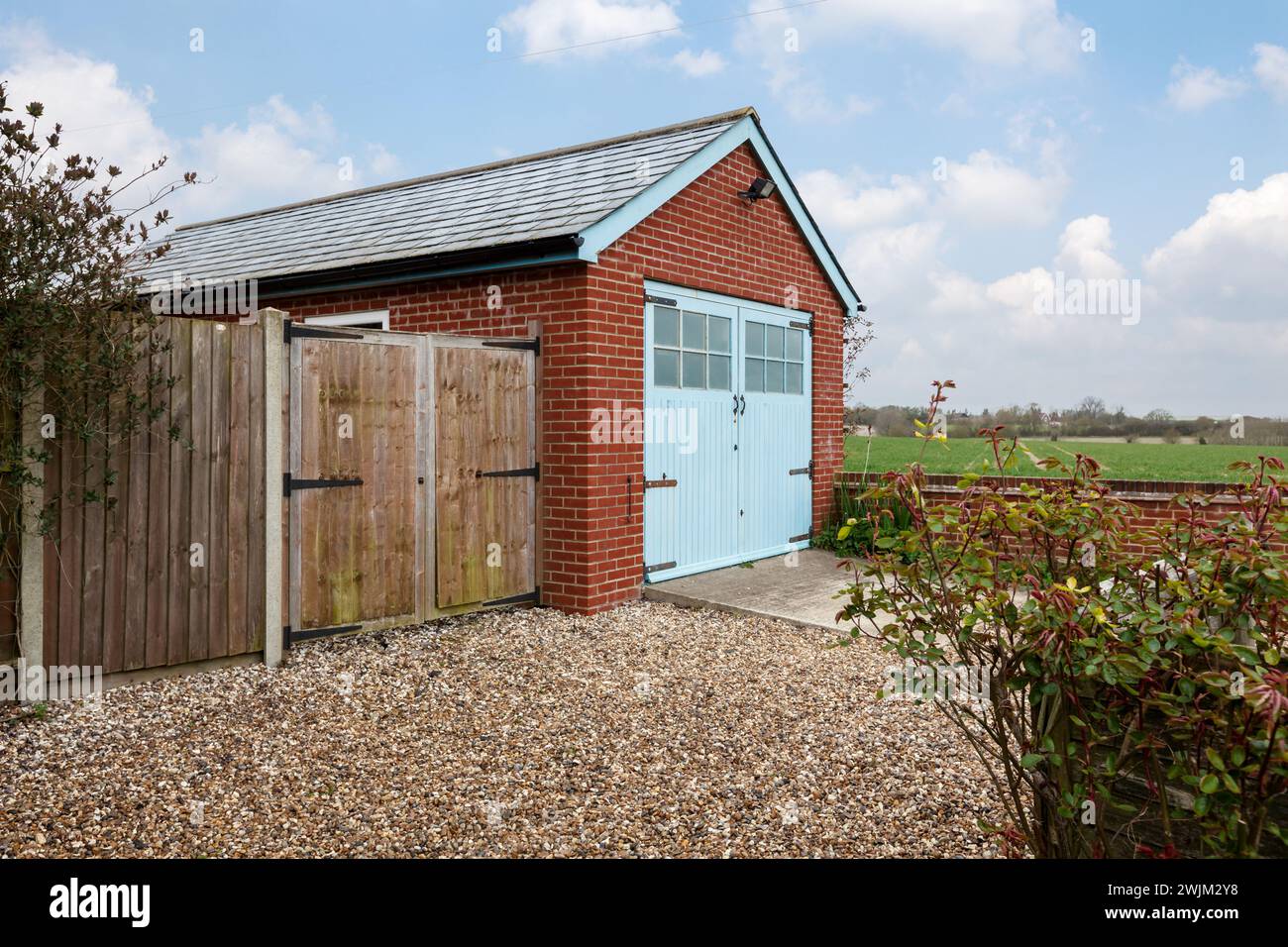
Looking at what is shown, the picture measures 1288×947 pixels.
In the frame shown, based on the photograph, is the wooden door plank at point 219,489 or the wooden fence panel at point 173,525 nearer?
the wooden fence panel at point 173,525

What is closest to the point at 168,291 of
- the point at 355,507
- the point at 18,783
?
the point at 355,507

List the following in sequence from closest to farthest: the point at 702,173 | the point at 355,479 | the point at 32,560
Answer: the point at 32,560 < the point at 355,479 < the point at 702,173

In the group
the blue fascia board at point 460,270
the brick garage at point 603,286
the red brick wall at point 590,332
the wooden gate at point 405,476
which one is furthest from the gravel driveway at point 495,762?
the blue fascia board at point 460,270

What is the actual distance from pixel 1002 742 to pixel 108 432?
4899 mm

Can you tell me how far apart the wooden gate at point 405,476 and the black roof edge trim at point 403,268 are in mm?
756

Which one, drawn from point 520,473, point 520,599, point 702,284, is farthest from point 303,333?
point 702,284

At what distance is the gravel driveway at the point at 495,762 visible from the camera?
12.2 feet

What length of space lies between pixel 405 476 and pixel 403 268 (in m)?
2.41

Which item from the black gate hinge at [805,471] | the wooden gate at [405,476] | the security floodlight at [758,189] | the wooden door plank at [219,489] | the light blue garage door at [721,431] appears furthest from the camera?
the black gate hinge at [805,471]

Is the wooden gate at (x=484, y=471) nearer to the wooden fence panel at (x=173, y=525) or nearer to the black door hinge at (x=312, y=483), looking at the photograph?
the black door hinge at (x=312, y=483)

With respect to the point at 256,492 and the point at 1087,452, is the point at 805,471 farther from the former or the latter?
the point at 1087,452

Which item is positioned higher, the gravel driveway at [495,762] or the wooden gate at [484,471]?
the wooden gate at [484,471]

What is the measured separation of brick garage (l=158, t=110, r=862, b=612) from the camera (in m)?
7.62

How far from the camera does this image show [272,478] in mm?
6086
